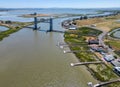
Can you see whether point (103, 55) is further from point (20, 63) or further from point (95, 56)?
point (20, 63)

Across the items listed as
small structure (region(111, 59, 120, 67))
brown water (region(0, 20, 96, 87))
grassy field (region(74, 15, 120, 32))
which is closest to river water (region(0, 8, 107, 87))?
brown water (region(0, 20, 96, 87))

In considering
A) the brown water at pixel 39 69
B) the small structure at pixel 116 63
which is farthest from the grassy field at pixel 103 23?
the small structure at pixel 116 63

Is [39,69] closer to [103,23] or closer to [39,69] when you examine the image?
[39,69]

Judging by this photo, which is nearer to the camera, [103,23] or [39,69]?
[39,69]

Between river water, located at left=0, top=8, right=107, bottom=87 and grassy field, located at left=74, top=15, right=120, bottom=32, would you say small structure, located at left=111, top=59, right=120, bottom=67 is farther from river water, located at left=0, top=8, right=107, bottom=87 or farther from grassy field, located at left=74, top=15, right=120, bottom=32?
grassy field, located at left=74, top=15, right=120, bottom=32

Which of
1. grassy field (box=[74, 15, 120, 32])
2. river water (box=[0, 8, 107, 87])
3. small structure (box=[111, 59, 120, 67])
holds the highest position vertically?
grassy field (box=[74, 15, 120, 32])

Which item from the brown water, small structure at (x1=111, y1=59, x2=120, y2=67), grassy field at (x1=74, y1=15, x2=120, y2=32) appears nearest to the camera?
the brown water

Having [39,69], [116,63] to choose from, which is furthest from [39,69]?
[116,63]

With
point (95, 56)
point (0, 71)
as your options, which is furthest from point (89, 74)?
point (0, 71)
